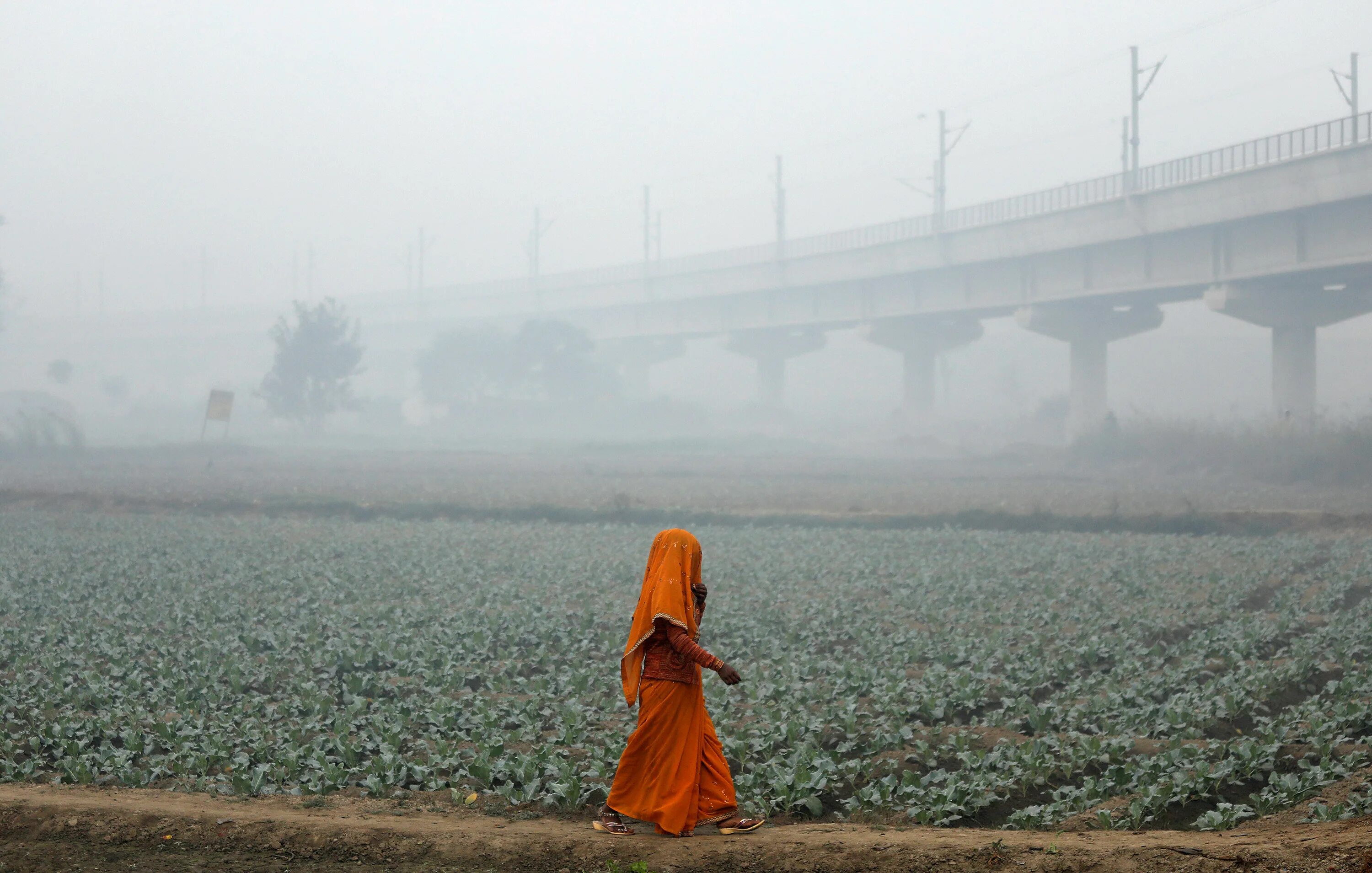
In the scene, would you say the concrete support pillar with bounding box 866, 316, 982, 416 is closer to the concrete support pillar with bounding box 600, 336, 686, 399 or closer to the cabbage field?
the concrete support pillar with bounding box 600, 336, 686, 399

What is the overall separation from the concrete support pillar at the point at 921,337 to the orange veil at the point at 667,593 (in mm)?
54690

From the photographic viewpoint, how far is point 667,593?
7008 mm

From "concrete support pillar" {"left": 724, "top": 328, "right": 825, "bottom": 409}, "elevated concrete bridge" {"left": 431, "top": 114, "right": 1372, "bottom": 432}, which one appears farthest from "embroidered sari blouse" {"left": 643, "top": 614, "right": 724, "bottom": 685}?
"concrete support pillar" {"left": 724, "top": 328, "right": 825, "bottom": 409}

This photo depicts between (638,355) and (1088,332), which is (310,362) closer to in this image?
(638,355)

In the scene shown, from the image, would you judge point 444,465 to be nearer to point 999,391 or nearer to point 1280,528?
point 1280,528

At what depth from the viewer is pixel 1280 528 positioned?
26.1 meters

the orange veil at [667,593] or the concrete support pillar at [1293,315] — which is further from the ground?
the concrete support pillar at [1293,315]

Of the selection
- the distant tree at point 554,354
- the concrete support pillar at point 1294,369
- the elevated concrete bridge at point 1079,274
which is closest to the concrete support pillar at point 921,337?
the elevated concrete bridge at point 1079,274

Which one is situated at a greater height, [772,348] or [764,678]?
Result: [772,348]

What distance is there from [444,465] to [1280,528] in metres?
35.4

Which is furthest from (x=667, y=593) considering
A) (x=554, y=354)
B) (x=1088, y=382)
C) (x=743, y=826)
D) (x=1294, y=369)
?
(x=554, y=354)

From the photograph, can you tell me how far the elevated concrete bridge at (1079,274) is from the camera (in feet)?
114

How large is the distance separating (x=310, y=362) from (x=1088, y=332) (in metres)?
48.5

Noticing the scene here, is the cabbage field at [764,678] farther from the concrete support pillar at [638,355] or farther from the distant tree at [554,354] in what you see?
the distant tree at [554,354]
